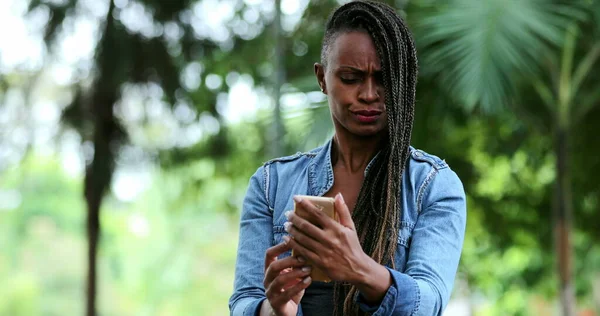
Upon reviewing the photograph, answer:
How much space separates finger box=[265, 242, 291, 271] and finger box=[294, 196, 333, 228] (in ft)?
0.45

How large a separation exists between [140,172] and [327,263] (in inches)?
464

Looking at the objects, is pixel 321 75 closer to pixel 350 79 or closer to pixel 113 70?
pixel 350 79

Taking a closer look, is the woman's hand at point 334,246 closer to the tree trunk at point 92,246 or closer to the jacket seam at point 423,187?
the jacket seam at point 423,187

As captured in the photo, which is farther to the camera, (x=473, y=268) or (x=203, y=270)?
(x=203, y=270)

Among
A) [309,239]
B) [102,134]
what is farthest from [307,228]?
[102,134]

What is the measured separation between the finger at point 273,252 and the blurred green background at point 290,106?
254 inches

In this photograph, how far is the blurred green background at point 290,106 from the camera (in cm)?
911

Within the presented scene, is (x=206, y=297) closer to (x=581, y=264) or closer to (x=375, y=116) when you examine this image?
(x=581, y=264)

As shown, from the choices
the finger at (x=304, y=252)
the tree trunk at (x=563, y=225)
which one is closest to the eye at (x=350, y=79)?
the finger at (x=304, y=252)

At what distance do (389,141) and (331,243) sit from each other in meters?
0.46

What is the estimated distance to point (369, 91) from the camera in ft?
7.55

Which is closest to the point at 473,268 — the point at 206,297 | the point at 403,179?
the point at 403,179

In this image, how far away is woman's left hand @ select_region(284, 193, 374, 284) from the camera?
201 centimetres

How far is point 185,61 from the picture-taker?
44.7 ft
